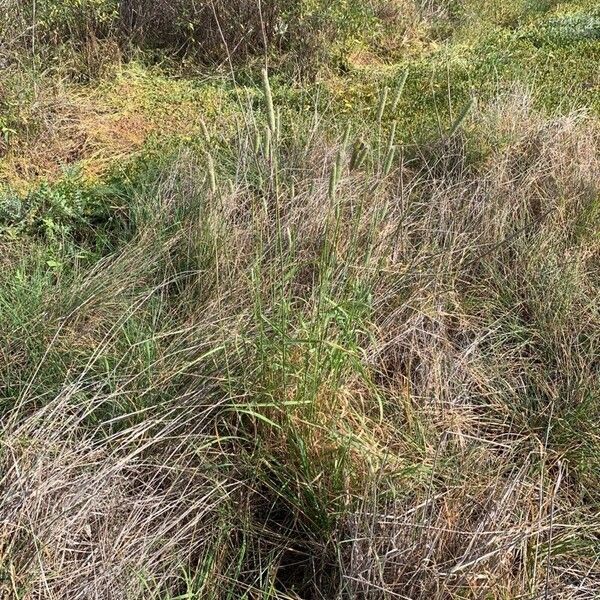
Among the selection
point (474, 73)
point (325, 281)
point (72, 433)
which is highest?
point (325, 281)

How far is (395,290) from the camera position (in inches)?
95.1

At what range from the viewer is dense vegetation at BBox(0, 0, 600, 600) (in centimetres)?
170

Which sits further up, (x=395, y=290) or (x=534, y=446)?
(x=395, y=290)

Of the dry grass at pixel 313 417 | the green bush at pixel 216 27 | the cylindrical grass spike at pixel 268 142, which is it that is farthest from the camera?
the green bush at pixel 216 27

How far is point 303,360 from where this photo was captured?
198 cm

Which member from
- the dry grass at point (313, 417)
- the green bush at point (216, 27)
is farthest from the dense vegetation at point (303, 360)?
the green bush at point (216, 27)

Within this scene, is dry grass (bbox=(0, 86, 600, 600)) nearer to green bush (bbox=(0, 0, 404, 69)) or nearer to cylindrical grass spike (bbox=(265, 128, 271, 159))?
cylindrical grass spike (bbox=(265, 128, 271, 159))

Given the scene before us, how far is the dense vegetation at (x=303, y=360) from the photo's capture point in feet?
5.56

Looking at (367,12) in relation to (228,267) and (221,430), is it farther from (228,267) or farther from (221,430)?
(221,430)

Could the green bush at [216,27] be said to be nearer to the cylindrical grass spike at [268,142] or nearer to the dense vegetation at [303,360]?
the dense vegetation at [303,360]

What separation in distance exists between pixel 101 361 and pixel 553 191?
7.20ft

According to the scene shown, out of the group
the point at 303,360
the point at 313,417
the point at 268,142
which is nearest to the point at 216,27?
the point at 268,142

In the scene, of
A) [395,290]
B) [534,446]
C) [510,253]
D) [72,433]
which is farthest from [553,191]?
[72,433]

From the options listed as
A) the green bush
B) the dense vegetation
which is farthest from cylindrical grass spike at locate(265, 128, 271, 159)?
the green bush
